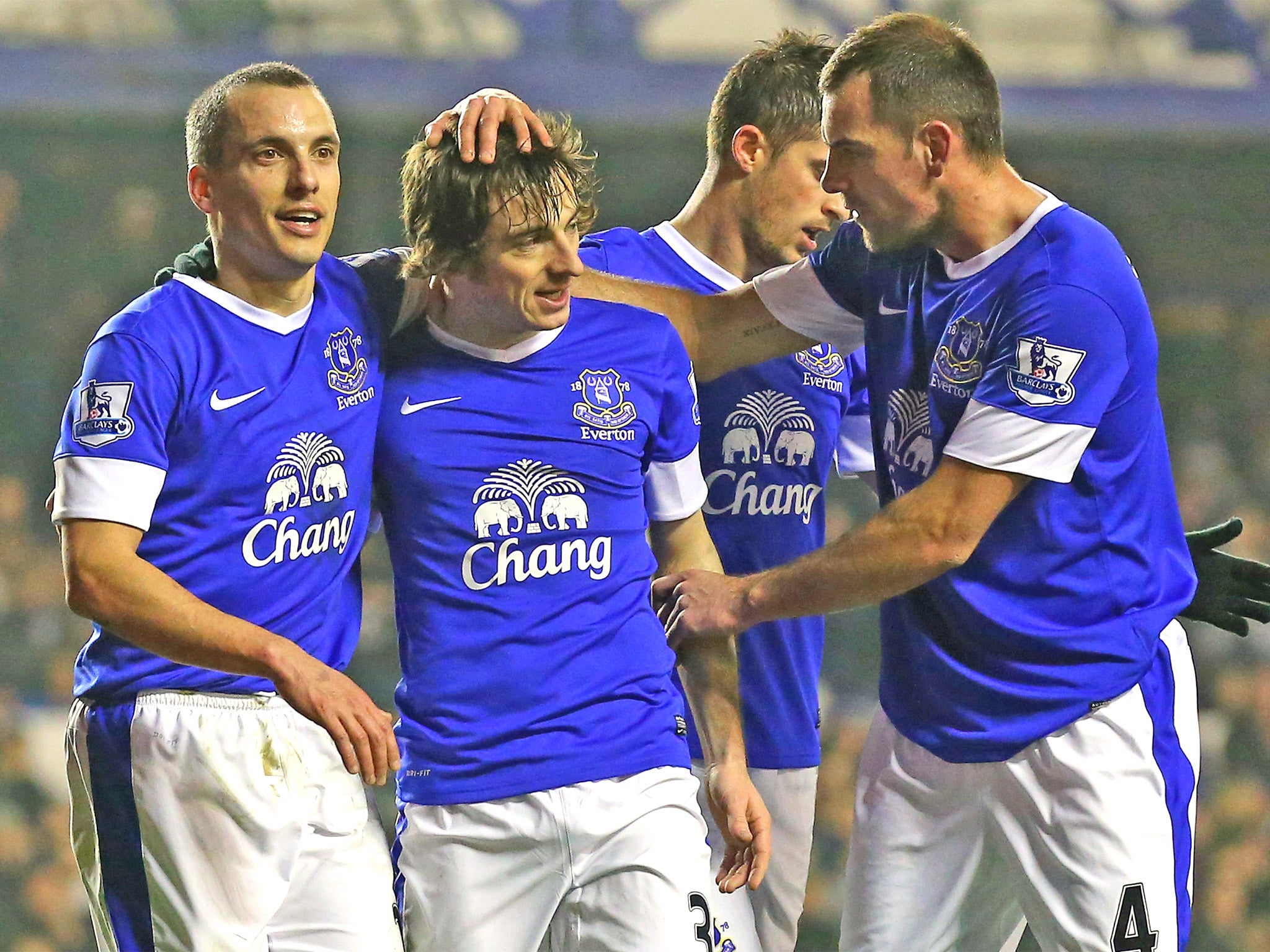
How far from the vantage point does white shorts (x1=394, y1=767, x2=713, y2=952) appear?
2.23 metres

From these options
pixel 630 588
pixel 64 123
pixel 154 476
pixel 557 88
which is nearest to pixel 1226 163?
pixel 557 88

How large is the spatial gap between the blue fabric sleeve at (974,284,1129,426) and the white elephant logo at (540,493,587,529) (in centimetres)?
64

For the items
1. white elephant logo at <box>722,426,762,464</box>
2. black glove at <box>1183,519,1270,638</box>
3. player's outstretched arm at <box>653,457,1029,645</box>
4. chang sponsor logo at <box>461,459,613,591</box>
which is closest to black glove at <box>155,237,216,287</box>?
chang sponsor logo at <box>461,459,613,591</box>

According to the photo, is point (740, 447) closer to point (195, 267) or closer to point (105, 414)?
point (195, 267)

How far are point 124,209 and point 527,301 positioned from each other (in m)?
5.99

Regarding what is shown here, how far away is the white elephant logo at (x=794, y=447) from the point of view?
2.99m

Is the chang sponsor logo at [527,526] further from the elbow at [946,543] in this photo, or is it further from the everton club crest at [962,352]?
the everton club crest at [962,352]

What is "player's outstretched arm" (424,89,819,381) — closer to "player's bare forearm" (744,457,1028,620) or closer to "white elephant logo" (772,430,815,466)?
"white elephant logo" (772,430,815,466)

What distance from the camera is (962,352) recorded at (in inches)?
95.9

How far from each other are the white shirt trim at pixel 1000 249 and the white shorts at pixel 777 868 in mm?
1046

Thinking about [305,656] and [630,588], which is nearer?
[305,656]

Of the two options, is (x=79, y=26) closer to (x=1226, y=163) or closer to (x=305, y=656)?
(x=1226, y=163)

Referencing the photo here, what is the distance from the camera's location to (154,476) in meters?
2.10

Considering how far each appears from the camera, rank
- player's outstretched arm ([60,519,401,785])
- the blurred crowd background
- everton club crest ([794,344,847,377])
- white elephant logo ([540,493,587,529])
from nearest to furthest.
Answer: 1. player's outstretched arm ([60,519,401,785])
2. white elephant logo ([540,493,587,529])
3. everton club crest ([794,344,847,377])
4. the blurred crowd background
